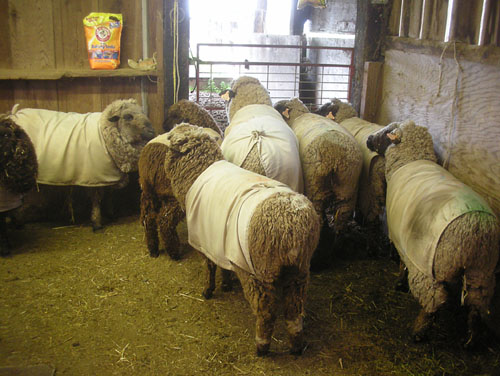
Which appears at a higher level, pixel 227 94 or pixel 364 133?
pixel 227 94

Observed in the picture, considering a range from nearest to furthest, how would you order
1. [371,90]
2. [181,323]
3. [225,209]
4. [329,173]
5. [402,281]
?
[225,209], [181,323], [402,281], [329,173], [371,90]

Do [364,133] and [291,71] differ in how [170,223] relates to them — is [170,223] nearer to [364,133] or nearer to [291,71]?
[364,133]

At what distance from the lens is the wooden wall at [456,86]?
389cm

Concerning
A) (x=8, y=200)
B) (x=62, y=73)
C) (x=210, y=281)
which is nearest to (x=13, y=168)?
(x=8, y=200)

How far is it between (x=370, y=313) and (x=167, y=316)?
70.6 inches

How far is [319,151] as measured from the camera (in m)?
4.59

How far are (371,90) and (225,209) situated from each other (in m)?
3.84

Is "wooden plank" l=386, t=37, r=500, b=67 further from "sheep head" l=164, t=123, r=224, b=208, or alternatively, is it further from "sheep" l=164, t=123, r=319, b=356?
"sheep head" l=164, t=123, r=224, b=208

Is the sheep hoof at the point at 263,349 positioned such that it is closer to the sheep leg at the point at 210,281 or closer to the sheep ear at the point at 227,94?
the sheep leg at the point at 210,281

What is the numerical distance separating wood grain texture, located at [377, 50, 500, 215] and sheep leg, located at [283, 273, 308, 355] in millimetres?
1831

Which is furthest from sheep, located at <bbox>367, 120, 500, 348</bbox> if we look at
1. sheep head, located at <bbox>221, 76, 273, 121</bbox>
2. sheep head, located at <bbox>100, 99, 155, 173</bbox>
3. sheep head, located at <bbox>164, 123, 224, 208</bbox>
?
sheep head, located at <bbox>100, 99, 155, 173</bbox>

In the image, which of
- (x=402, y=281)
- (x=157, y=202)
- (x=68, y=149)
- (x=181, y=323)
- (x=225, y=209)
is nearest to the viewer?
(x=225, y=209)

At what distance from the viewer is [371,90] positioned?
6.30 metres

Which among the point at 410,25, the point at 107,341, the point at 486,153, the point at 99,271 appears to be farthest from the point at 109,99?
the point at 486,153
